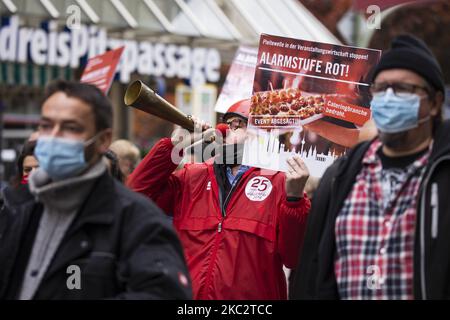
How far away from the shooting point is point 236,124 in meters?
4.71

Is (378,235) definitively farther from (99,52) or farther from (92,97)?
(99,52)

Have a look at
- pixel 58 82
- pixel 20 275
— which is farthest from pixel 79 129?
pixel 20 275

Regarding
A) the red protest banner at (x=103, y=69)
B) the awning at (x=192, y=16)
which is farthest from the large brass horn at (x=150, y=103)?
the awning at (x=192, y=16)

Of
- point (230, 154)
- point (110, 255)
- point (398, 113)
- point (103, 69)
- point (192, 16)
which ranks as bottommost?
point (110, 255)

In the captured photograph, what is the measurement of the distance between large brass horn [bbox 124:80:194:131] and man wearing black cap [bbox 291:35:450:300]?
1183 millimetres

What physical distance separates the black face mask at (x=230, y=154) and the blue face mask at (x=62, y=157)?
1565 mm

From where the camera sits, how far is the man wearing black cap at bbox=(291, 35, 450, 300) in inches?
120

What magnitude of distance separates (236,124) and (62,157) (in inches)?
71.8

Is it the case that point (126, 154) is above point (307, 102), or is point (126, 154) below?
below

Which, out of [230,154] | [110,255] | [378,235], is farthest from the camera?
[230,154]

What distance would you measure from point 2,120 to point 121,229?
13.7 metres

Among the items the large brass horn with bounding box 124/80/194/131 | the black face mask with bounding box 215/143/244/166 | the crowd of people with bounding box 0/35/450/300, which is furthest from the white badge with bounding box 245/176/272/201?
the crowd of people with bounding box 0/35/450/300

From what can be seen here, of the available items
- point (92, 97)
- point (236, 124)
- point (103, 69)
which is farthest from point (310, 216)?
point (103, 69)

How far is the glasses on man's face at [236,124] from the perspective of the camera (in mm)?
4684
